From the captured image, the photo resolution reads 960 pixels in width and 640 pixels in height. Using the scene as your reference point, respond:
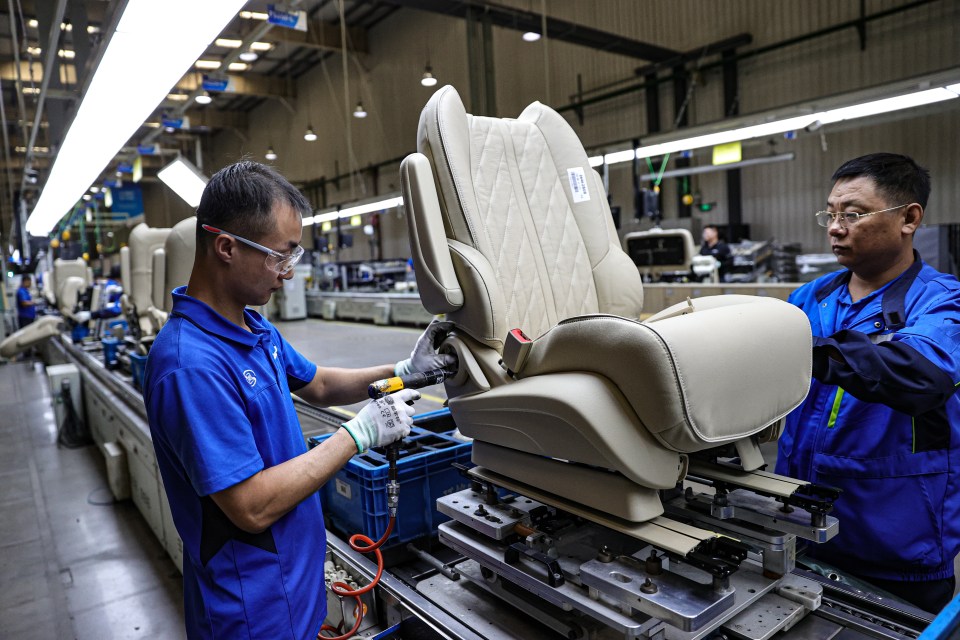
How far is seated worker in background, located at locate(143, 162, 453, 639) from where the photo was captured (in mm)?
1033

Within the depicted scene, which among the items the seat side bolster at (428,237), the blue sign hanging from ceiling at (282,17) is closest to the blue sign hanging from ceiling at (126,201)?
the blue sign hanging from ceiling at (282,17)

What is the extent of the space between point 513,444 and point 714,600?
48 centimetres

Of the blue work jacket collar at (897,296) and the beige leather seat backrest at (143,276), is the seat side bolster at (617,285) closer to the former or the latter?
the blue work jacket collar at (897,296)

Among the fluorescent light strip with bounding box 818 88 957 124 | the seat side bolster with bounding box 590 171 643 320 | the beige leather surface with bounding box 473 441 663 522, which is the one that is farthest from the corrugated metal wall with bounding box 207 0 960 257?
the beige leather surface with bounding box 473 441 663 522

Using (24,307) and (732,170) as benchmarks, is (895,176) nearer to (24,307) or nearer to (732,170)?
(732,170)

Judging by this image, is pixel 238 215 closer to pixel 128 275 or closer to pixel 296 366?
pixel 296 366

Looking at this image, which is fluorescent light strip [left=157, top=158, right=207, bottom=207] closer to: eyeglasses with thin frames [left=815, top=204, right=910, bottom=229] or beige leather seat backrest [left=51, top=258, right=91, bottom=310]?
eyeglasses with thin frames [left=815, top=204, right=910, bottom=229]

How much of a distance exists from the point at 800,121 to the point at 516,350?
455cm

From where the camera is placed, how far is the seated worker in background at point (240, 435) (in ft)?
3.39

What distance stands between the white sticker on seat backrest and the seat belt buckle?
69 cm

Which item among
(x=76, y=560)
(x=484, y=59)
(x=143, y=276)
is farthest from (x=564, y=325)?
(x=484, y=59)

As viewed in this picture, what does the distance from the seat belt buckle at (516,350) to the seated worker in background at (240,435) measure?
0.27 metres

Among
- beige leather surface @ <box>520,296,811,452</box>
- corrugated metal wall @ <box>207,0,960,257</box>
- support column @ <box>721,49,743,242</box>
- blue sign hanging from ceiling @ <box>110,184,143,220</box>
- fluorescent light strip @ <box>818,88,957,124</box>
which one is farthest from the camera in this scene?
blue sign hanging from ceiling @ <box>110,184,143,220</box>

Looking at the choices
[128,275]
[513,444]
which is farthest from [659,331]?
[128,275]
